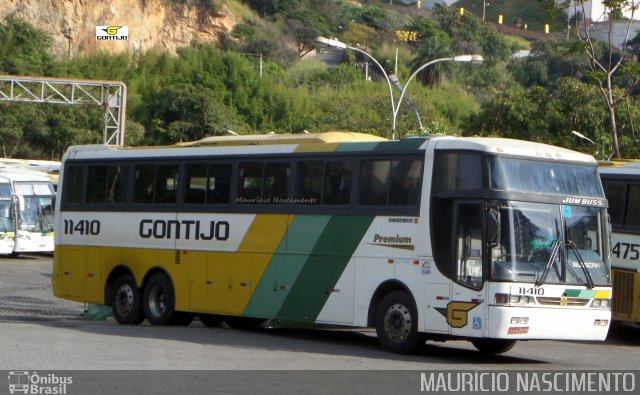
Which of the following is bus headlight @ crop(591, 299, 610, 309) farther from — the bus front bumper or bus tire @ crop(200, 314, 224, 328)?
bus tire @ crop(200, 314, 224, 328)

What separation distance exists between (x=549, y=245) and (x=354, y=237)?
291 cm

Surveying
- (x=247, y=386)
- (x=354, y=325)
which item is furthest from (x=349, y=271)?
(x=247, y=386)

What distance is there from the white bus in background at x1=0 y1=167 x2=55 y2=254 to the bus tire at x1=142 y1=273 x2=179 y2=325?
21.4m

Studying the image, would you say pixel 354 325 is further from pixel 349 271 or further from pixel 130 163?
pixel 130 163

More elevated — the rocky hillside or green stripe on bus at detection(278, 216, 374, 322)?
the rocky hillside

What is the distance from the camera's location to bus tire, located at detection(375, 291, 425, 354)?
15.3m

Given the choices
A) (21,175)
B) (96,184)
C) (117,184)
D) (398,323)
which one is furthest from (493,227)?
(21,175)

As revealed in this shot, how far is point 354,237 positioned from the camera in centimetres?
→ 1636

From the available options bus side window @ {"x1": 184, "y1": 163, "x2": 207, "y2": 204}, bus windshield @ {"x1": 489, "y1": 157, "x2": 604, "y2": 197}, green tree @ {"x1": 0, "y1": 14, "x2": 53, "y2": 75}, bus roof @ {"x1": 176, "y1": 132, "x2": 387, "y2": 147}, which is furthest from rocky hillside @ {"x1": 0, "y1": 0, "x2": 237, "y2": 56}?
bus windshield @ {"x1": 489, "y1": 157, "x2": 604, "y2": 197}

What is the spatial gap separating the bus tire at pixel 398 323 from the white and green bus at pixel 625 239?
5.79 m

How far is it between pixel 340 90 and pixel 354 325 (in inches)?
3199

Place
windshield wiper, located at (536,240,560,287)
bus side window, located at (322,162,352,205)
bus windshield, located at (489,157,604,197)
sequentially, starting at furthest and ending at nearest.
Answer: bus side window, located at (322,162,352,205)
bus windshield, located at (489,157,604,197)
windshield wiper, located at (536,240,560,287)

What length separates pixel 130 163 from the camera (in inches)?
792

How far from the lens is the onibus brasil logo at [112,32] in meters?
88.8
